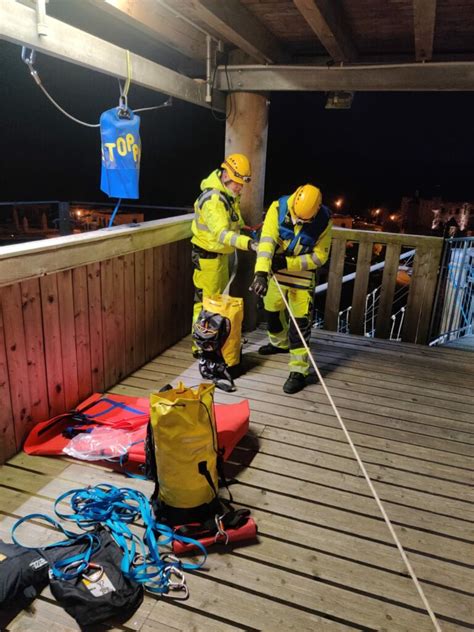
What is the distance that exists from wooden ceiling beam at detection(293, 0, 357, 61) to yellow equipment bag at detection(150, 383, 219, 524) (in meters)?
2.47

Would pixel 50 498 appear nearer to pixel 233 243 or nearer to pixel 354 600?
pixel 354 600

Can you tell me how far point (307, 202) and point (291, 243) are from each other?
1.26ft

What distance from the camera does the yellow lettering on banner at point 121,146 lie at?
3.22m

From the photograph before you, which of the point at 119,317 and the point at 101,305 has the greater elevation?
the point at 101,305

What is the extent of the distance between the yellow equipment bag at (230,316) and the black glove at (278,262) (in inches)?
18.2

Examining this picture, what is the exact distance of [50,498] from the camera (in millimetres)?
2561

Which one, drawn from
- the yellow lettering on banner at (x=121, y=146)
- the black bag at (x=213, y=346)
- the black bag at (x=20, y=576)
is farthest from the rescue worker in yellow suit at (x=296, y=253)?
the black bag at (x=20, y=576)

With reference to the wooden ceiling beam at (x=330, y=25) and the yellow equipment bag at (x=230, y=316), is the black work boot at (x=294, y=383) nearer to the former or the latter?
the yellow equipment bag at (x=230, y=316)

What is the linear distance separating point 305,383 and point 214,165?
39.6 m

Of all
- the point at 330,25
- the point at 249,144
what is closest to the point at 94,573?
the point at 330,25

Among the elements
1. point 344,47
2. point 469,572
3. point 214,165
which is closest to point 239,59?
point 344,47

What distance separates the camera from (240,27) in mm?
3389

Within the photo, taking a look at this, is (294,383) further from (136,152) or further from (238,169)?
(136,152)

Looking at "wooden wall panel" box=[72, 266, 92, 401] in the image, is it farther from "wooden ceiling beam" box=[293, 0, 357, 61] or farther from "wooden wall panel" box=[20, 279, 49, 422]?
"wooden ceiling beam" box=[293, 0, 357, 61]
